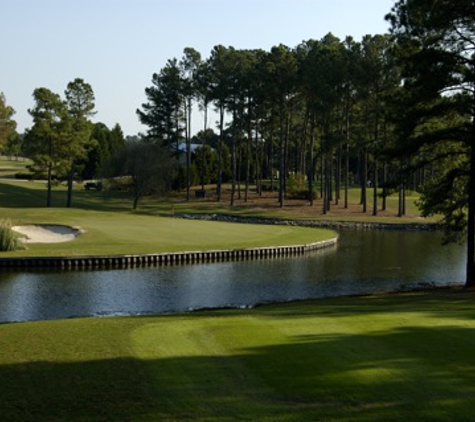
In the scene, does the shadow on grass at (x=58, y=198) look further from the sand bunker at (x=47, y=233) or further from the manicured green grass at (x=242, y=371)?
the manicured green grass at (x=242, y=371)

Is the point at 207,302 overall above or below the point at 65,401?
below

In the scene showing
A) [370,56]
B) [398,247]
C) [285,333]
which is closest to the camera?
[285,333]

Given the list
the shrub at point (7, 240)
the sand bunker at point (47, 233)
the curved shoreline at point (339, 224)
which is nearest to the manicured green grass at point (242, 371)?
the shrub at point (7, 240)

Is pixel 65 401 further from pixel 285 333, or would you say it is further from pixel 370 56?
pixel 370 56

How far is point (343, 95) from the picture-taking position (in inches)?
3214

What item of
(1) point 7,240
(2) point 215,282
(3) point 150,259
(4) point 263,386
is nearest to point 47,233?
(1) point 7,240

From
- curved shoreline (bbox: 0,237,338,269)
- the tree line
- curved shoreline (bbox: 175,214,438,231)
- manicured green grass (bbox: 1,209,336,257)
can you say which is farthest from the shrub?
curved shoreline (bbox: 175,214,438,231)

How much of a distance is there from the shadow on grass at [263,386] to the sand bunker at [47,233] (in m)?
35.4

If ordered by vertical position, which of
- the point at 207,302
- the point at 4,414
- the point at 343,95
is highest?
the point at 343,95

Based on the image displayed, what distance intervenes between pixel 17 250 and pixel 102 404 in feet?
109

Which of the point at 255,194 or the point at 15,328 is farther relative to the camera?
the point at 255,194

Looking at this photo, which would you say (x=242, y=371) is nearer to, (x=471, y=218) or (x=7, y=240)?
(x=471, y=218)

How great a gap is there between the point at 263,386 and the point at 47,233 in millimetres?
40445

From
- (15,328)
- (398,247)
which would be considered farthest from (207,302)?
(398,247)
